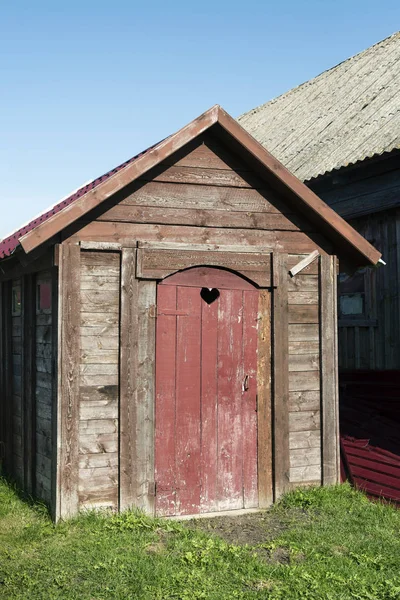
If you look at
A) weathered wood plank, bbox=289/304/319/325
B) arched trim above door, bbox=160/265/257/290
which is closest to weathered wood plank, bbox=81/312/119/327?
arched trim above door, bbox=160/265/257/290

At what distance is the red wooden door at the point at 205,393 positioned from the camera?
7582mm

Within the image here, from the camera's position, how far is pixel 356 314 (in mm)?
11469

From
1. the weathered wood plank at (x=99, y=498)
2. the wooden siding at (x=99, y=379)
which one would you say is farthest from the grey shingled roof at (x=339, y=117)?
the weathered wood plank at (x=99, y=498)

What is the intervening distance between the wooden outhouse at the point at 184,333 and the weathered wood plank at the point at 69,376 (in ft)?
0.04

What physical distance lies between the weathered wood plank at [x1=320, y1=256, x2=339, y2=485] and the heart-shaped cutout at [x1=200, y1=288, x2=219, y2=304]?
1300 mm

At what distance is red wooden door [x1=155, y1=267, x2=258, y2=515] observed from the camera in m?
7.58

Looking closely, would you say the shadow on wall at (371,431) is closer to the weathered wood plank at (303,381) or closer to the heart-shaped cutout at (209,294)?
the weathered wood plank at (303,381)

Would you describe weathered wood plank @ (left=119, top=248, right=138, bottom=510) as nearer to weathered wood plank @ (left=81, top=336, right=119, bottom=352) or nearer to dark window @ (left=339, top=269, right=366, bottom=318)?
weathered wood plank @ (left=81, top=336, right=119, bottom=352)

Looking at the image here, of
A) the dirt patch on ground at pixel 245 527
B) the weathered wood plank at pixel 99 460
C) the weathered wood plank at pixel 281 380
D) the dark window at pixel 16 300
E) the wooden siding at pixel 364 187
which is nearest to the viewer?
the dirt patch on ground at pixel 245 527

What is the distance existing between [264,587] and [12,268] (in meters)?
5.07

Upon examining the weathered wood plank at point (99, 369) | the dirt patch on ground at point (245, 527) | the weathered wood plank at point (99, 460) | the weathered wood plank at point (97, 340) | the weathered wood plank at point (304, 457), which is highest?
the weathered wood plank at point (97, 340)

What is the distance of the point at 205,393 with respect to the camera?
306 inches

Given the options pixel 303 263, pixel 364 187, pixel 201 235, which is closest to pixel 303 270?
pixel 303 263

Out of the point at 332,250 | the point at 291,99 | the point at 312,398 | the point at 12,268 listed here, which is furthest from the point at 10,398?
the point at 291,99
